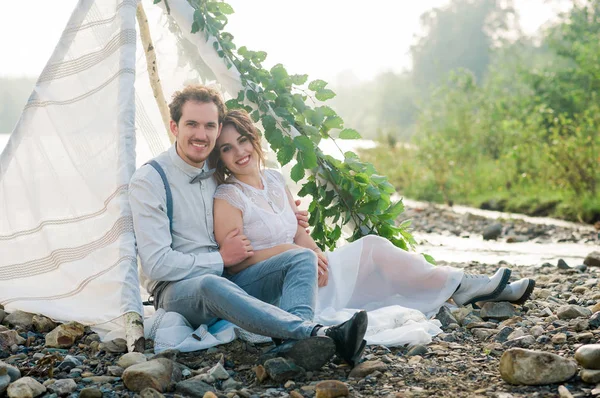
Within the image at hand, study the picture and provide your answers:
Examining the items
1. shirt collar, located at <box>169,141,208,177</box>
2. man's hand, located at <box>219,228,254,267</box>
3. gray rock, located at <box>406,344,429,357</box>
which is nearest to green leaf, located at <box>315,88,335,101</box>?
shirt collar, located at <box>169,141,208,177</box>

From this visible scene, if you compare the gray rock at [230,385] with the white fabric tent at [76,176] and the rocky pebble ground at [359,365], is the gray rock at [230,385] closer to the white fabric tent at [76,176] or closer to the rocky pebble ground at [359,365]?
the rocky pebble ground at [359,365]

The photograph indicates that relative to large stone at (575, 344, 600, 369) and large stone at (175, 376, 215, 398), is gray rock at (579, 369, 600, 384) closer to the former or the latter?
large stone at (575, 344, 600, 369)

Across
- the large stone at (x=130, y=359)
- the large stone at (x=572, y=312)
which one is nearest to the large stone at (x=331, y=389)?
the large stone at (x=130, y=359)

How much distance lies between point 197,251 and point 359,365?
1.11 metres

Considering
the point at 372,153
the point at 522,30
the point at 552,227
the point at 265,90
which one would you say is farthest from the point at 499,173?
the point at 522,30

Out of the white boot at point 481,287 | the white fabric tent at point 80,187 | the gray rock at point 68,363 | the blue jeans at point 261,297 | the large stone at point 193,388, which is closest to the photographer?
the large stone at point 193,388

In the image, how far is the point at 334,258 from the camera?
4.28 m

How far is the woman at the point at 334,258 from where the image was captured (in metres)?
3.97

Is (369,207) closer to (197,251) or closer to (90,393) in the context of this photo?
(197,251)

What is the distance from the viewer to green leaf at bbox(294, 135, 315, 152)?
460 cm

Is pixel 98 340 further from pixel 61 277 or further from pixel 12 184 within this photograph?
pixel 12 184

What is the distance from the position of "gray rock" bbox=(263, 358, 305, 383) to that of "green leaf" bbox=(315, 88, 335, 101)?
201 cm

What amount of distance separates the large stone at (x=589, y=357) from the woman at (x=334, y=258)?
1.06m

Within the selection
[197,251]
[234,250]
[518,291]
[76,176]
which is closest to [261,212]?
[234,250]
